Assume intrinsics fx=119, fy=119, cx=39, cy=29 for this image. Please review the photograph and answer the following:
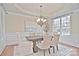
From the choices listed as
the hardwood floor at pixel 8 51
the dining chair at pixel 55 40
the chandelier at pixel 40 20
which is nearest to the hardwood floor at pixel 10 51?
the hardwood floor at pixel 8 51

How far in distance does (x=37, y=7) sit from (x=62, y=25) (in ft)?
1.91

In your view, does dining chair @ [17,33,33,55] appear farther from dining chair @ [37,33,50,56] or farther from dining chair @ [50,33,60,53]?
dining chair @ [50,33,60,53]

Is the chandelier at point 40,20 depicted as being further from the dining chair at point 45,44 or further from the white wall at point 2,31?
the white wall at point 2,31

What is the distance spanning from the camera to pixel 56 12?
227cm

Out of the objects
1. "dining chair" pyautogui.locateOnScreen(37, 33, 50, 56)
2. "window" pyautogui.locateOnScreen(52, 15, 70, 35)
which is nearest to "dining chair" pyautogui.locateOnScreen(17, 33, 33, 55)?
"dining chair" pyautogui.locateOnScreen(37, 33, 50, 56)

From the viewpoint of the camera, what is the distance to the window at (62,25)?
2236mm

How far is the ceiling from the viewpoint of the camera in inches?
88.1

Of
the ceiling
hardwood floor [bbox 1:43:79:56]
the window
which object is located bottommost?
hardwood floor [bbox 1:43:79:56]

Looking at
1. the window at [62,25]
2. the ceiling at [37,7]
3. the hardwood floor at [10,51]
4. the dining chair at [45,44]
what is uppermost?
the ceiling at [37,7]

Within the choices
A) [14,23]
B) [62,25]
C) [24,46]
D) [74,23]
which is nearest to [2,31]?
[14,23]

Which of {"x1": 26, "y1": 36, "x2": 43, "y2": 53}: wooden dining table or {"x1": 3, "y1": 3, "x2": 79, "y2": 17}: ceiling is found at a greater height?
{"x1": 3, "y1": 3, "x2": 79, "y2": 17}: ceiling

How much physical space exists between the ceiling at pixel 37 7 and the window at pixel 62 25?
17 centimetres

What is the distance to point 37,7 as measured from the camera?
2256mm

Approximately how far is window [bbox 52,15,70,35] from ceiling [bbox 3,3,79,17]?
0.17 meters
